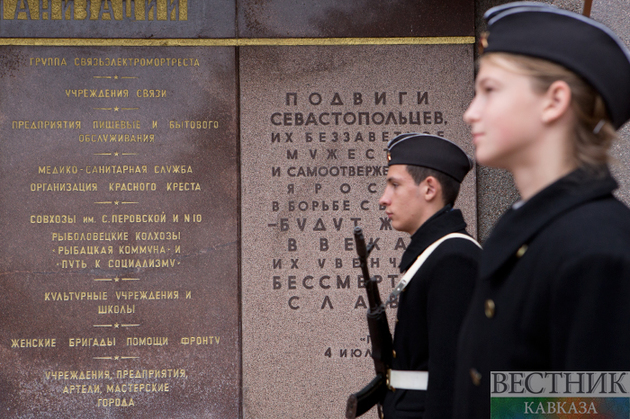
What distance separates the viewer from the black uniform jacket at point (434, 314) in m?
1.99

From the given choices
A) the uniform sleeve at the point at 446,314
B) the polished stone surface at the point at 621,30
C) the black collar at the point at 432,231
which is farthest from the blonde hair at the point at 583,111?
the polished stone surface at the point at 621,30

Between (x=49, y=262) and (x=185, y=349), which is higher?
(x=49, y=262)

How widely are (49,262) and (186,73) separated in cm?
170

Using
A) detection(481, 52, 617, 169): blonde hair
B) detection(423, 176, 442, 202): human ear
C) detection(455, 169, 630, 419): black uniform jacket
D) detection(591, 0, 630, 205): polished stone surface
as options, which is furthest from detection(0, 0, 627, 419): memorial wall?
detection(481, 52, 617, 169): blonde hair

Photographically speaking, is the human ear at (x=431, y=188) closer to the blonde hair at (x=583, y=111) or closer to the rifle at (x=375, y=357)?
the rifle at (x=375, y=357)

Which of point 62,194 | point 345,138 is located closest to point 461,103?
point 345,138

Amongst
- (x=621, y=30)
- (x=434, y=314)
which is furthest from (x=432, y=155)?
(x=621, y=30)

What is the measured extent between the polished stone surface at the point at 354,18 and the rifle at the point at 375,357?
2.48 meters

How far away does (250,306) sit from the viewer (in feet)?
14.4

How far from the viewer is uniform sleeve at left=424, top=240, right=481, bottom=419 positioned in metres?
1.98

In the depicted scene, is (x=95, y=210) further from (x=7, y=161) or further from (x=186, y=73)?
(x=186, y=73)

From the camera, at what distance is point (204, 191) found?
445cm

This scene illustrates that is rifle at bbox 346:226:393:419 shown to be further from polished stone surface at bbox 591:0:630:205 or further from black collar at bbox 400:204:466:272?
polished stone surface at bbox 591:0:630:205

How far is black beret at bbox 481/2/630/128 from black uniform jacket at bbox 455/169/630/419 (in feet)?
0.51
